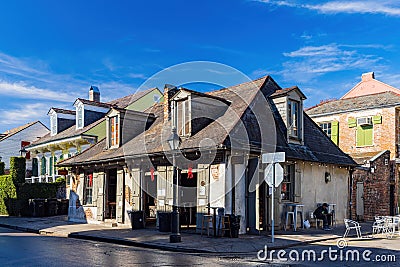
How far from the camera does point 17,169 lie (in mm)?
24953

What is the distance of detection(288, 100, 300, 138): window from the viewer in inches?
697

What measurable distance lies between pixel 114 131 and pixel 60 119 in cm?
1272

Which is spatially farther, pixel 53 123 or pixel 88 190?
pixel 53 123

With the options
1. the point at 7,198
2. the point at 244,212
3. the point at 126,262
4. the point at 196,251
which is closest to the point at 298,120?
the point at 244,212

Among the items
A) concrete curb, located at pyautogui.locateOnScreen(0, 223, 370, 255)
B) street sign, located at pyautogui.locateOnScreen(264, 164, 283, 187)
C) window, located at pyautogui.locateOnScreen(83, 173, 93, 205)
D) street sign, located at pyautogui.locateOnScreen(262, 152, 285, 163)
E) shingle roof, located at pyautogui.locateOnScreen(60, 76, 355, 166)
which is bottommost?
concrete curb, located at pyautogui.locateOnScreen(0, 223, 370, 255)

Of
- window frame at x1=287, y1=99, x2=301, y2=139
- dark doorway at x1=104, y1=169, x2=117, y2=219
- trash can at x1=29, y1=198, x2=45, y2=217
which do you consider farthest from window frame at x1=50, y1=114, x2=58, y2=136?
window frame at x1=287, y1=99, x2=301, y2=139

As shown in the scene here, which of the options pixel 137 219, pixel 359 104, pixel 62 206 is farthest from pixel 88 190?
pixel 359 104

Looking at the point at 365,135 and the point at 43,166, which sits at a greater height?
the point at 365,135

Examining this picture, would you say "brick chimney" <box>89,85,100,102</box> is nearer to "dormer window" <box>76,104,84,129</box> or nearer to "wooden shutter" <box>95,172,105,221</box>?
"dormer window" <box>76,104,84,129</box>

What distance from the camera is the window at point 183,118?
16.5m

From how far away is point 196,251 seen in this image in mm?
11672

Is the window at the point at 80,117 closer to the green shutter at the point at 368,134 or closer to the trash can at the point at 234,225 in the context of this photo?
the trash can at the point at 234,225

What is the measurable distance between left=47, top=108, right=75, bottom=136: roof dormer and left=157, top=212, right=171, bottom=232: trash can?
17499 mm

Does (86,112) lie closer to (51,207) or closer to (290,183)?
(51,207)
